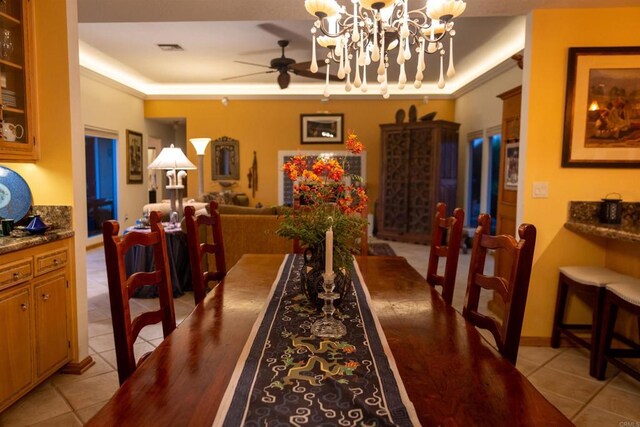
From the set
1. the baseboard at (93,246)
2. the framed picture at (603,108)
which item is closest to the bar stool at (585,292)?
the framed picture at (603,108)

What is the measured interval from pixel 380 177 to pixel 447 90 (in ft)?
7.06

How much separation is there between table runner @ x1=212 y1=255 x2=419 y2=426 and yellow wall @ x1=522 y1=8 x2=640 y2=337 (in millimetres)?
2176

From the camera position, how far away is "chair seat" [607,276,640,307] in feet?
7.52

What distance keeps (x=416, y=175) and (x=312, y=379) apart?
21.8 feet

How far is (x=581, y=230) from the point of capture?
2893mm

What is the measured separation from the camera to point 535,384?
99.9 inches

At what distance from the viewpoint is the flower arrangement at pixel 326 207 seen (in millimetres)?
1501

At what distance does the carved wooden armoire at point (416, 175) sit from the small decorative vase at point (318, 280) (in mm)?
5935

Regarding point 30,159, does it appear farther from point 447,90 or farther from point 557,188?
point 447,90

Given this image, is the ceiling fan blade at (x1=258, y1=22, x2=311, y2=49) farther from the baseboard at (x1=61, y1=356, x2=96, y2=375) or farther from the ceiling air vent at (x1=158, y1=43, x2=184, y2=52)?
the baseboard at (x1=61, y1=356, x2=96, y2=375)

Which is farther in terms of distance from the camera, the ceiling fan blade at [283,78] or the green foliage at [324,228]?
the ceiling fan blade at [283,78]

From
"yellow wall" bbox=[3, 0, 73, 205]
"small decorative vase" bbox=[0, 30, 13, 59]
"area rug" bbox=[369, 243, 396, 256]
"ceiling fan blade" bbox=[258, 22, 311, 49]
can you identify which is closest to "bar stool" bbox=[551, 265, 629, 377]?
"area rug" bbox=[369, 243, 396, 256]

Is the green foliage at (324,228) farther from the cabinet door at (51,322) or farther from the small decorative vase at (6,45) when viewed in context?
the small decorative vase at (6,45)

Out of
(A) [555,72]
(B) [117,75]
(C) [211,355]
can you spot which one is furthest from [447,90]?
(C) [211,355]
